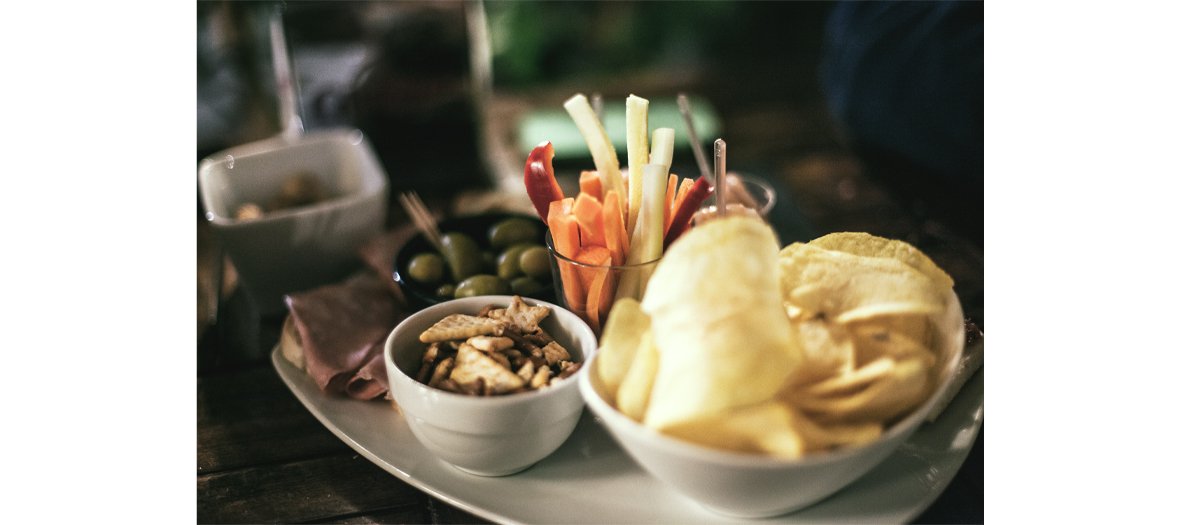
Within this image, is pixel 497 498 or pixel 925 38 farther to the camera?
pixel 925 38

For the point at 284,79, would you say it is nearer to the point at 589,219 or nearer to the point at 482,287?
the point at 482,287

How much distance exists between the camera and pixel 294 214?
904 mm

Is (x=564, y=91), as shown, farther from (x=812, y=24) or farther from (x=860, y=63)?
(x=812, y=24)

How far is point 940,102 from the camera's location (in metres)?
1.19

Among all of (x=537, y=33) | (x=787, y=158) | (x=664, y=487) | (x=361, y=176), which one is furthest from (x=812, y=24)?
(x=664, y=487)

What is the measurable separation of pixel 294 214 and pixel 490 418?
0.48m

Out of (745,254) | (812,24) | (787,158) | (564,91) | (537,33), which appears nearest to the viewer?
(745,254)

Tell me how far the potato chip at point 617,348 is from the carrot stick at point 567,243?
15cm

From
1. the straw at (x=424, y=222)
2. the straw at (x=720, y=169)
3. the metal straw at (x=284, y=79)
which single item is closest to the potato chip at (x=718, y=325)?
the straw at (x=720, y=169)

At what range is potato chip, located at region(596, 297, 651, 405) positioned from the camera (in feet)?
1.78

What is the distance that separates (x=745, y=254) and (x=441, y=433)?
0.30 meters

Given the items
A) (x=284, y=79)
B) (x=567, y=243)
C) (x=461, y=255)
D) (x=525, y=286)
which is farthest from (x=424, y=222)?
(x=284, y=79)

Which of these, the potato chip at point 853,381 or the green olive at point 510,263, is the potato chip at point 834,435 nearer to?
the potato chip at point 853,381

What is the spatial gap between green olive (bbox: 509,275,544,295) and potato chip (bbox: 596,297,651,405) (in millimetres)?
266
